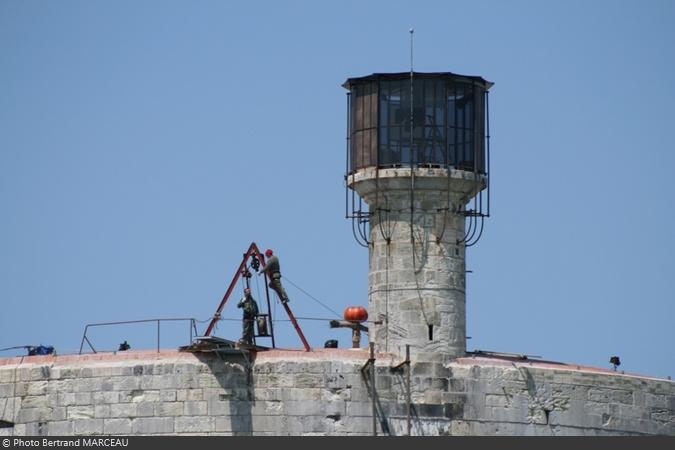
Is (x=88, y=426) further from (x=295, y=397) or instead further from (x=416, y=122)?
(x=416, y=122)

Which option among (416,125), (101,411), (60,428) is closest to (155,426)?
(101,411)

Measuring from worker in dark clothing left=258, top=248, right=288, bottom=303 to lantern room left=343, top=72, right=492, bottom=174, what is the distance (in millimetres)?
4453

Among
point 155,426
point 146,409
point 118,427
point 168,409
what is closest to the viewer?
point 155,426

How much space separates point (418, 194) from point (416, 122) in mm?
2358

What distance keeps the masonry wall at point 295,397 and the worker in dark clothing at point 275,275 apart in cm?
205

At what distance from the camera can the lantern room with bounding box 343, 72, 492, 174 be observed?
10988 cm

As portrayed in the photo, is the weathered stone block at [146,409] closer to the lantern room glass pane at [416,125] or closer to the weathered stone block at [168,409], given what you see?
the weathered stone block at [168,409]

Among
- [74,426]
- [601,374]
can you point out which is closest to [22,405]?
[74,426]

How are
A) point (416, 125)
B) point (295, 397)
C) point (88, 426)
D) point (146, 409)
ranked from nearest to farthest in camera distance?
point (295, 397)
point (146, 409)
point (88, 426)
point (416, 125)

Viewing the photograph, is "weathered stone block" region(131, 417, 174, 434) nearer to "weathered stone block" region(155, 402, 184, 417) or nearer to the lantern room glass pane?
"weathered stone block" region(155, 402, 184, 417)

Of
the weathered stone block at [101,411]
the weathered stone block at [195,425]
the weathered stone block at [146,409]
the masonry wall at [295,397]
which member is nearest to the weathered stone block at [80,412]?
the masonry wall at [295,397]

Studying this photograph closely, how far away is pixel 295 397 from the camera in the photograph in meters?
107

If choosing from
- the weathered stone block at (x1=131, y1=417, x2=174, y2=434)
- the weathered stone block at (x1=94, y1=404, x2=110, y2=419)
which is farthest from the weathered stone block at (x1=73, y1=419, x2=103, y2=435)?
the weathered stone block at (x1=131, y1=417, x2=174, y2=434)

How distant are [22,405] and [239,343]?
759 cm
